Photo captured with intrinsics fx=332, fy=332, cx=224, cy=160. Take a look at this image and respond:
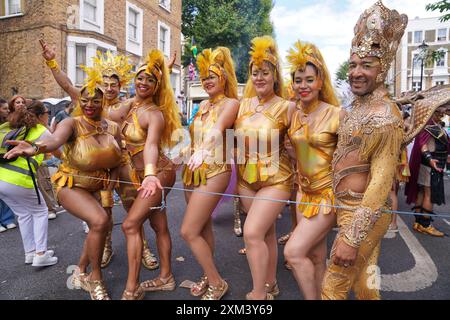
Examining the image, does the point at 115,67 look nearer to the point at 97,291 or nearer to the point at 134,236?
the point at 134,236

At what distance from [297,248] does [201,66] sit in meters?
1.76

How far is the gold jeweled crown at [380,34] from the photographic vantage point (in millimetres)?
1941

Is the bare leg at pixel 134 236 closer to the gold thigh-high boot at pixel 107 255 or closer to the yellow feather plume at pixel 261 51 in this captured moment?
the gold thigh-high boot at pixel 107 255

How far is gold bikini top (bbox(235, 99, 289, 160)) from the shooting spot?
2.64m

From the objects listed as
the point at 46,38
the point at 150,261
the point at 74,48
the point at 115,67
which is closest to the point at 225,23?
the point at 74,48

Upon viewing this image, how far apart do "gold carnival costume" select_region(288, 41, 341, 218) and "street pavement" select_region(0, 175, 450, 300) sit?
3.91ft

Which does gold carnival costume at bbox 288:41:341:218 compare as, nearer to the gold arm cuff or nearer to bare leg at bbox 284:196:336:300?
bare leg at bbox 284:196:336:300

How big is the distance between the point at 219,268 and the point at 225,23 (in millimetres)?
22624

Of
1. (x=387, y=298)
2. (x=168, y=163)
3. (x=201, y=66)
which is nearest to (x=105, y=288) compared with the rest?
(x=168, y=163)

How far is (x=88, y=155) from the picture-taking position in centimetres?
288

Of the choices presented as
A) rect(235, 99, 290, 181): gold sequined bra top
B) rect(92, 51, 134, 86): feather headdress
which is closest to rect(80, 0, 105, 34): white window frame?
rect(92, 51, 134, 86): feather headdress

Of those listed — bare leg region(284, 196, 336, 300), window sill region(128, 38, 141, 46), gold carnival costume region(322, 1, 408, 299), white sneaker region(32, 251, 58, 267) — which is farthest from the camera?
window sill region(128, 38, 141, 46)

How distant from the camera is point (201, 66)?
9.72 ft
